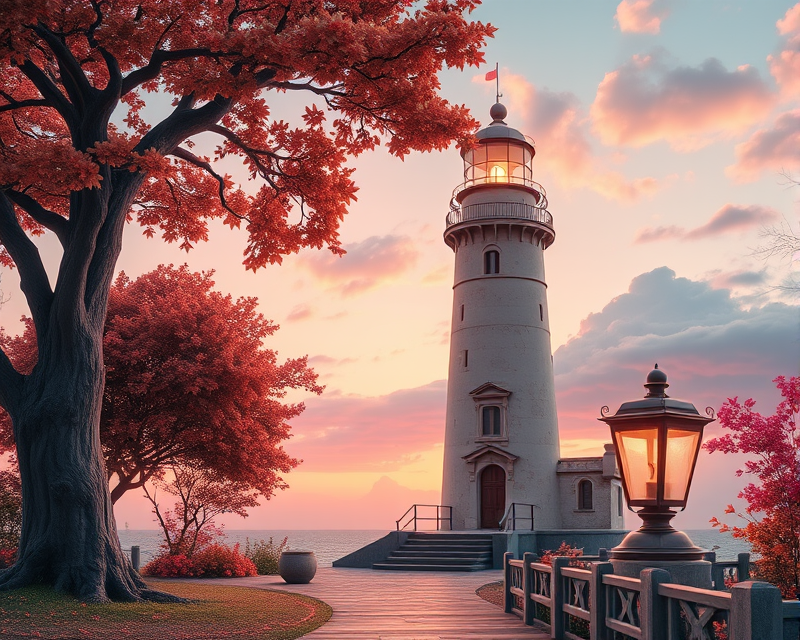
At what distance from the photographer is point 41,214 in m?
14.2

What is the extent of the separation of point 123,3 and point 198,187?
501cm

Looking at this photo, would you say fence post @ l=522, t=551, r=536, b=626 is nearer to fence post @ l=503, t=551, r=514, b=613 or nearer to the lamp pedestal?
fence post @ l=503, t=551, r=514, b=613

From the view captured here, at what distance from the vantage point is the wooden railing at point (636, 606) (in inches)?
237

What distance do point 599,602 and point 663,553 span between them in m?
1.34

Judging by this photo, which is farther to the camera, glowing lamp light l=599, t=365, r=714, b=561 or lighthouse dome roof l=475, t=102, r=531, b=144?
lighthouse dome roof l=475, t=102, r=531, b=144

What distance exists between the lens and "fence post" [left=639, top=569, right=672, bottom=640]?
305 inches

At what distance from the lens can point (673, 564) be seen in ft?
27.9

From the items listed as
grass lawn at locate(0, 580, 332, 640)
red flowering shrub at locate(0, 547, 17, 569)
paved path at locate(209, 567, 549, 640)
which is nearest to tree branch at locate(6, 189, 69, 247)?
grass lawn at locate(0, 580, 332, 640)

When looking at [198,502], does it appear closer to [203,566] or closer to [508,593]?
[203,566]

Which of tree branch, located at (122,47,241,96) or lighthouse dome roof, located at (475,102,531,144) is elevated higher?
lighthouse dome roof, located at (475,102,531,144)

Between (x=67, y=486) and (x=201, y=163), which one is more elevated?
(x=201, y=163)

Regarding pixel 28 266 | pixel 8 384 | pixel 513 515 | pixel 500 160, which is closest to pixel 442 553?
pixel 513 515

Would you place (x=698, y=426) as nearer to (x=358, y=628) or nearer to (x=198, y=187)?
(x=358, y=628)

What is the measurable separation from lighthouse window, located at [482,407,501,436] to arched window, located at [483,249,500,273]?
20.1 feet
